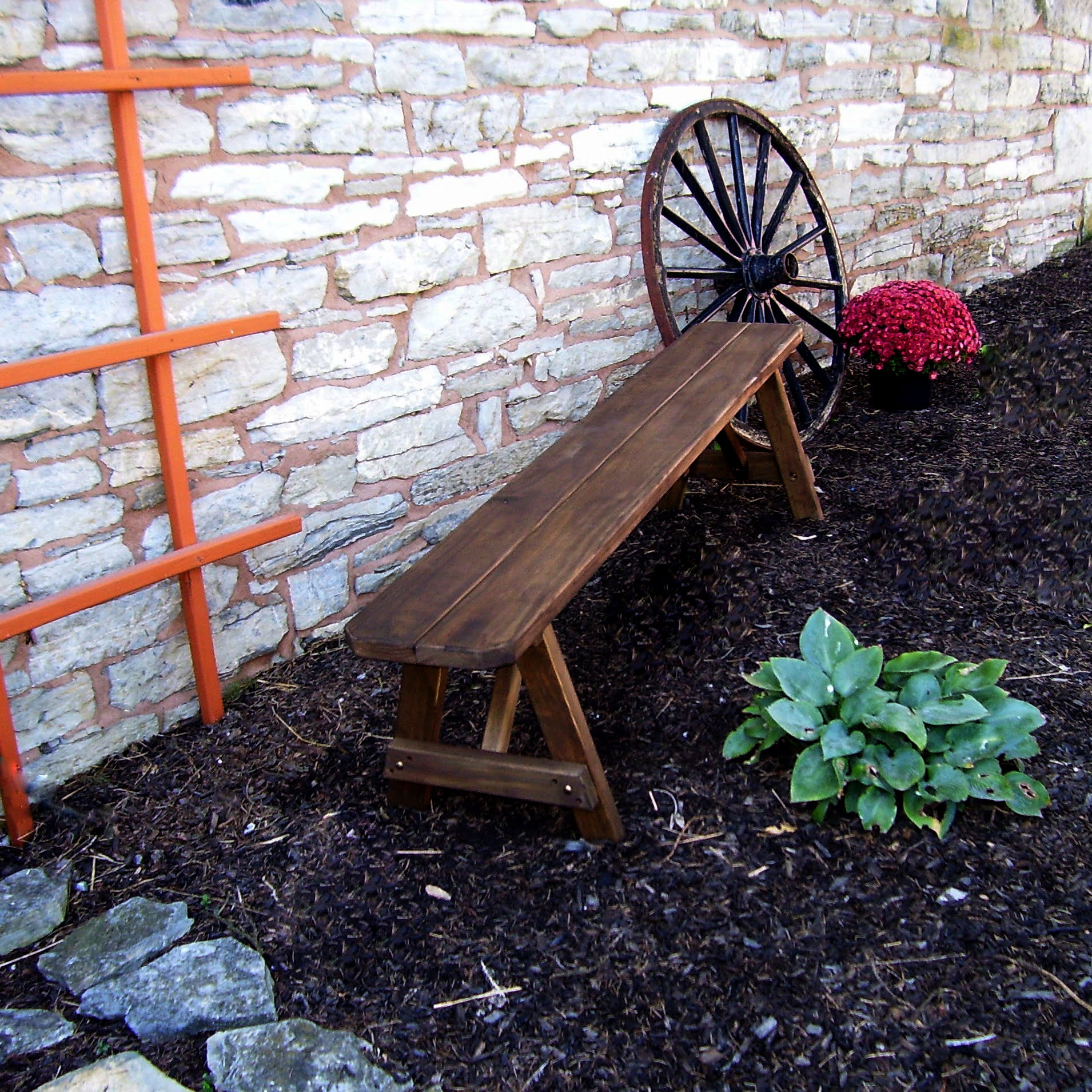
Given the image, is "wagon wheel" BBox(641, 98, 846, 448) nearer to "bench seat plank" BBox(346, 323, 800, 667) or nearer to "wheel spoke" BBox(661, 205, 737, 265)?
"wheel spoke" BBox(661, 205, 737, 265)

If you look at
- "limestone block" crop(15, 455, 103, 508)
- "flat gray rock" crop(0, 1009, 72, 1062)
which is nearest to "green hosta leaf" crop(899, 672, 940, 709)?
"flat gray rock" crop(0, 1009, 72, 1062)

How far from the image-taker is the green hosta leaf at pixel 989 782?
7.36 feet

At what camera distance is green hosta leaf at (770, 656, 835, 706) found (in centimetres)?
237

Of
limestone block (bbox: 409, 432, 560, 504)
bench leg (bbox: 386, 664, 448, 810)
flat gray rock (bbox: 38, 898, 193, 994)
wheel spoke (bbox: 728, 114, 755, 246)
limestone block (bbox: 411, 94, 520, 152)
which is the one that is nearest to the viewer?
flat gray rock (bbox: 38, 898, 193, 994)

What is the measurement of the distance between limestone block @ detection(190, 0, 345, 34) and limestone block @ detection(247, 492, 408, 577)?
4.04 feet

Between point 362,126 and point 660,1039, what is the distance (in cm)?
231

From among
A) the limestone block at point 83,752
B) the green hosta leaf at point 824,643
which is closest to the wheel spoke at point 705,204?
the green hosta leaf at point 824,643

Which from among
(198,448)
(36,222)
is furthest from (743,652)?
(36,222)

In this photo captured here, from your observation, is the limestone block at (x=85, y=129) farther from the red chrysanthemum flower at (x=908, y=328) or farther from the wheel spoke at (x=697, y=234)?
the red chrysanthemum flower at (x=908, y=328)

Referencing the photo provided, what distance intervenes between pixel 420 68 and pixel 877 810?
7.39ft

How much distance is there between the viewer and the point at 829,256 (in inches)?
180

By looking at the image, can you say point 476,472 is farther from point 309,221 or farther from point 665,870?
point 665,870

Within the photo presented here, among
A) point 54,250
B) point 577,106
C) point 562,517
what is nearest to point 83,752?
point 54,250

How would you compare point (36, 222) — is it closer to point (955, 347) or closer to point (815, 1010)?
point (815, 1010)
